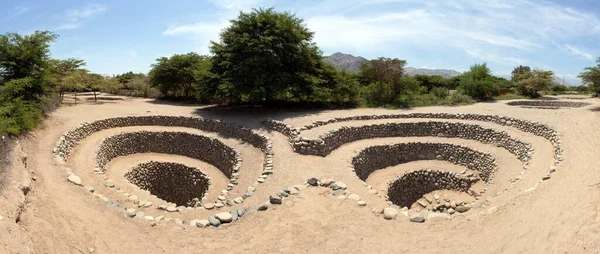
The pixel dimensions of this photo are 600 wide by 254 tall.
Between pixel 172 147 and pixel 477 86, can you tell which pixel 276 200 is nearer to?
pixel 172 147

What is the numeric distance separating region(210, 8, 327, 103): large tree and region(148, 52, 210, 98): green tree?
24.4ft

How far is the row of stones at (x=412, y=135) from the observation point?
→ 46.4 ft

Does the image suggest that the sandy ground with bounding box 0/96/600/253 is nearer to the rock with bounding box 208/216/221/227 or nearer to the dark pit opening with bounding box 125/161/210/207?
the rock with bounding box 208/216/221/227

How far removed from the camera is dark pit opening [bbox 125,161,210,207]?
1609 cm

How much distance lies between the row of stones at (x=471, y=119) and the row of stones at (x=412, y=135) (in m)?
1.11

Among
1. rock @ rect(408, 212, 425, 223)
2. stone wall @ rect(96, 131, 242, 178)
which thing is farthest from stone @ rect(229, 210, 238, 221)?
stone wall @ rect(96, 131, 242, 178)

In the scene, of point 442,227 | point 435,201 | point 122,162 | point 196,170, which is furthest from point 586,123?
point 122,162

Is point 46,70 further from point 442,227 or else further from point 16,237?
point 442,227

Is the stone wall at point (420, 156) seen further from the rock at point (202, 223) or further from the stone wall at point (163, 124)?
the rock at point (202, 223)

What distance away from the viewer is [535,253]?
5812mm

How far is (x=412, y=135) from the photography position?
18.2 m

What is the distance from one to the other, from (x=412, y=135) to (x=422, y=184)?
139 inches

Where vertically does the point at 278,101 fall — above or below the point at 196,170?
above

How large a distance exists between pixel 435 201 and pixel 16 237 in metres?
13.6
